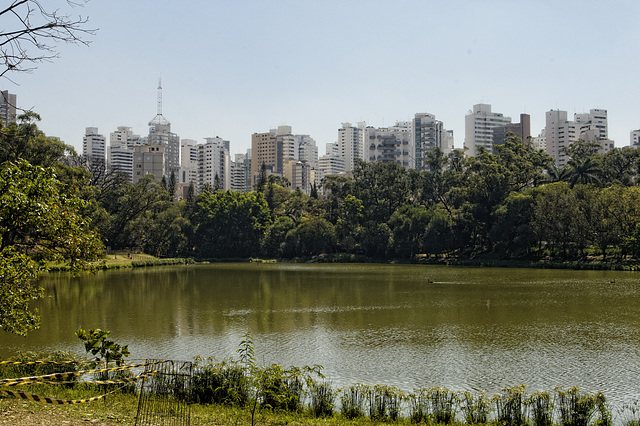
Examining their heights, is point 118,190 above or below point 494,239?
above

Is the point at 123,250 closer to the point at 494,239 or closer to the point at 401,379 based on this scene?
the point at 494,239

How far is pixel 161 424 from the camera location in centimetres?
807

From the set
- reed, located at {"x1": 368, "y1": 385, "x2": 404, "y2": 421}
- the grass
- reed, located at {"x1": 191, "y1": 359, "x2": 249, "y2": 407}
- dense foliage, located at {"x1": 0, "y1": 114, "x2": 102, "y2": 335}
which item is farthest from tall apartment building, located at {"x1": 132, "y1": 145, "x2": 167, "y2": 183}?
reed, located at {"x1": 368, "y1": 385, "x2": 404, "y2": 421}

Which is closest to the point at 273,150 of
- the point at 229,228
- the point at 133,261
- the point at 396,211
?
the point at 229,228

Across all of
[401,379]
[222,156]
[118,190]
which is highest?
[222,156]

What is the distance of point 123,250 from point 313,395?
64778 millimetres

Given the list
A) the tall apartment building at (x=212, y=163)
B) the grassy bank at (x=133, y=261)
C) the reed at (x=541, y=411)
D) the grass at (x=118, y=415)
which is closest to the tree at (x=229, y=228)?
the grassy bank at (x=133, y=261)

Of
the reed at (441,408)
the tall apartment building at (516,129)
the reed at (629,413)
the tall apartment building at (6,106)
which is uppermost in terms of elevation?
the tall apartment building at (516,129)

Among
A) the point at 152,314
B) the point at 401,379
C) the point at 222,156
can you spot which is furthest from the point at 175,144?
Answer: the point at 401,379

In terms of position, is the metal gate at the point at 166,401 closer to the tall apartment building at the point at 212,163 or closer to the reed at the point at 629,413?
the reed at the point at 629,413

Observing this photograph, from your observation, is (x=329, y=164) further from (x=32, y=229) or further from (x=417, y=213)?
(x=32, y=229)

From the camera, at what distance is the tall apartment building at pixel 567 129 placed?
134 metres

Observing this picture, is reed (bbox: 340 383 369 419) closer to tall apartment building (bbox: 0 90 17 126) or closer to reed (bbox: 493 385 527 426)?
reed (bbox: 493 385 527 426)

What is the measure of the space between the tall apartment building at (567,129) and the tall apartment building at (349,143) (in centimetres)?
6307
